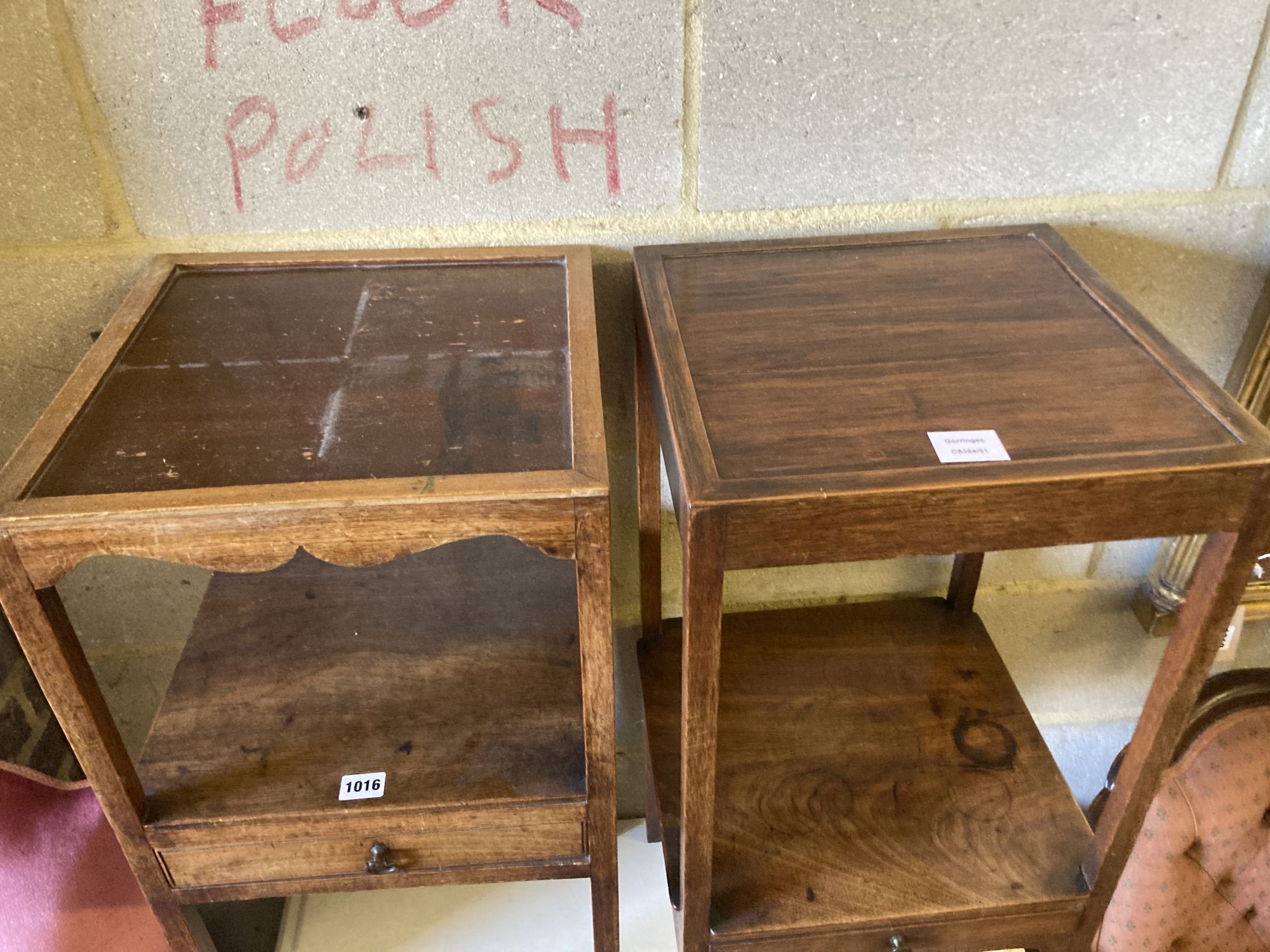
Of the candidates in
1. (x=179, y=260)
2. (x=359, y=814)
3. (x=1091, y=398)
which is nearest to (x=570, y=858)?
(x=359, y=814)

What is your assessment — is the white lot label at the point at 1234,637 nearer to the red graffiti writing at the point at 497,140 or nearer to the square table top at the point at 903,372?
the square table top at the point at 903,372

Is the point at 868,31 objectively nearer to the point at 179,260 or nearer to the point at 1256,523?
the point at 1256,523

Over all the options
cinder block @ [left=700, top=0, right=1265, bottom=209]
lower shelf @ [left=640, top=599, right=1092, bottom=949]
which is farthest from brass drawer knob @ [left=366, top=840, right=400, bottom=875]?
cinder block @ [left=700, top=0, right=1265, bottom=209]

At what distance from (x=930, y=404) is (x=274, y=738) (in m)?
0.71

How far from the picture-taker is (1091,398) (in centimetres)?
80

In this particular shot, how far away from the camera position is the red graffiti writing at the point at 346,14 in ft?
3.13

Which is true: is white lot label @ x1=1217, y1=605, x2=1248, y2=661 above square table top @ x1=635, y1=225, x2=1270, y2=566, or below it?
below

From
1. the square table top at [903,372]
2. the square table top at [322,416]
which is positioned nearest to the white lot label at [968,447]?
the square table top at [903,372]

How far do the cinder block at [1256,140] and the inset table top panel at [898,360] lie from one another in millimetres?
260

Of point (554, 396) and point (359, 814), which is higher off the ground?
point (554, 396)

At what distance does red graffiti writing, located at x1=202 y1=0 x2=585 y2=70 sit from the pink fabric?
84 centimetres

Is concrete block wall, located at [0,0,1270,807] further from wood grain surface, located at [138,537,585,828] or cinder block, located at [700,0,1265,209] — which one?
wood grain surface, located at [138,537,585,828]

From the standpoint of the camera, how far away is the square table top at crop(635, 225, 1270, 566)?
0.72 meters

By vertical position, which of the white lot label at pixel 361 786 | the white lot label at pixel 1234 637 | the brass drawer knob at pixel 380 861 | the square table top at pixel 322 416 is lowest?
the white lot label at pixel 1234 637
